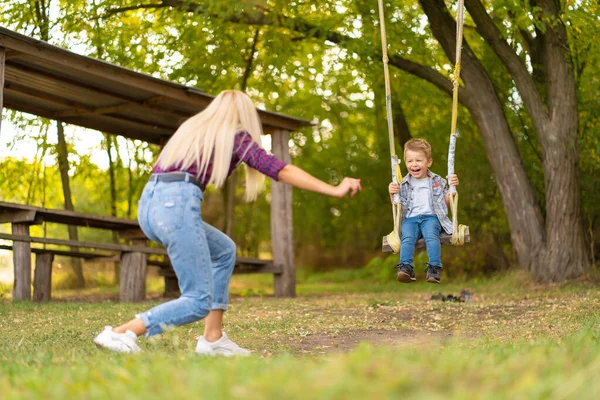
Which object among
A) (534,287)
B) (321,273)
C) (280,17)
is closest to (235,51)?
(280,17)

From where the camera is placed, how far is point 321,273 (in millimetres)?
26672

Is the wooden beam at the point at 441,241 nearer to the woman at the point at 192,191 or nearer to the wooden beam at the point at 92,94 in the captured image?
the woman at the point at 192,191

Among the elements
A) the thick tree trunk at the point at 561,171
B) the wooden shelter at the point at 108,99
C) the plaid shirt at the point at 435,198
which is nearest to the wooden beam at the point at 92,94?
the wooden shelter at the point at 108,99

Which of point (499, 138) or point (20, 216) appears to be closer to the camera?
point (20, 216)

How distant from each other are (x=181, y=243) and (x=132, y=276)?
25.9 ft

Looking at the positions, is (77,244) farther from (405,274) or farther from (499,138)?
(499,138)

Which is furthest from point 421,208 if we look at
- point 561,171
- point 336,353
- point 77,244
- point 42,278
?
point 561,171

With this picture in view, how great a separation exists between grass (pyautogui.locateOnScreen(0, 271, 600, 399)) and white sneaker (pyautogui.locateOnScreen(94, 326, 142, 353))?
0.16 m

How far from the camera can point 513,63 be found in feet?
46.7

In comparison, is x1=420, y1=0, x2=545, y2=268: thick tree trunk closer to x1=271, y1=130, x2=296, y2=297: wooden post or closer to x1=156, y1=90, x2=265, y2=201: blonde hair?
x1=271, y1=130, x2=296, y2=297: wooden post

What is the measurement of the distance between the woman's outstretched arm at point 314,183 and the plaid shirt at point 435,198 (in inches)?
138

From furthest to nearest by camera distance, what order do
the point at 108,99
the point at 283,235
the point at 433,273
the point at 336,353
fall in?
the point at 283,235 → the point at 108,99 → the point at 433,273 → the point at 336,353

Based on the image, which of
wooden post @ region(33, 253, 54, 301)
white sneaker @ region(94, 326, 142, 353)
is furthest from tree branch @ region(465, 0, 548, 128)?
white sneaker @ region(94, 326, 142, 353)

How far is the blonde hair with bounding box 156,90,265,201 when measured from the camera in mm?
5180
